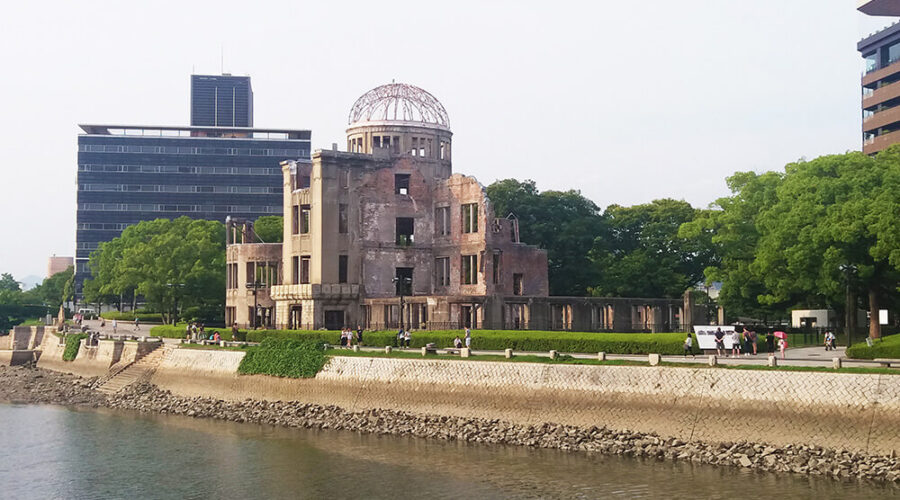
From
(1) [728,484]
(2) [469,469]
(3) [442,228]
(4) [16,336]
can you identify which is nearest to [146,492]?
(2) [469,469]

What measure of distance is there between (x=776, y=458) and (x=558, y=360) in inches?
506

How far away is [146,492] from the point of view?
3719cm

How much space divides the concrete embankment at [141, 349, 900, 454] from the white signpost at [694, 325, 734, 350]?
7446 millimetres

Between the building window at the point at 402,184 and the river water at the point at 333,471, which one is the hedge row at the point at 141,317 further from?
the river water at the point at 333,471

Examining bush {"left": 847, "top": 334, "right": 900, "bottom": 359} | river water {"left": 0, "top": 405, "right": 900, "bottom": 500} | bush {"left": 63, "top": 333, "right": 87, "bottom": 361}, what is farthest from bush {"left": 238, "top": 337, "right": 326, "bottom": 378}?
bush {"left": 63, "top": 333, "right": 87, "bottom": 361}

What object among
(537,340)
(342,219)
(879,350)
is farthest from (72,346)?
(879,350)

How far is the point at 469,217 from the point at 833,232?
32.0m

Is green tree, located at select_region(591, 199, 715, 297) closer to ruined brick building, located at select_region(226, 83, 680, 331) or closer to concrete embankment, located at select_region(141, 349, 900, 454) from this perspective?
ruined brick building, located at select_region(226, 83, 680, 331)

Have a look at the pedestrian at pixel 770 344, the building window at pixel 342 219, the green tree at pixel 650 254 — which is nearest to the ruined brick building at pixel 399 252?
the building window at pixel 342 219

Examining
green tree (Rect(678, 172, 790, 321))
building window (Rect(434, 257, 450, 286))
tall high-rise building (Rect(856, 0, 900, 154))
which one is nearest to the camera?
green tree (Rect(678, 172, 790, 321))

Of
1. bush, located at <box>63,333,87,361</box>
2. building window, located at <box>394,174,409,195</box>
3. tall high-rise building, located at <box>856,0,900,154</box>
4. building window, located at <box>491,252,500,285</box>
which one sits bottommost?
bush, located at <box>63,333,87,361</box>

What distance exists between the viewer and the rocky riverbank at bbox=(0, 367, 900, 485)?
34.7 meters

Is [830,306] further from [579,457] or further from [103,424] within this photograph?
[103,424]

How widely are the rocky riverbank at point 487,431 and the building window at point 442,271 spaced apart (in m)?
27.9
